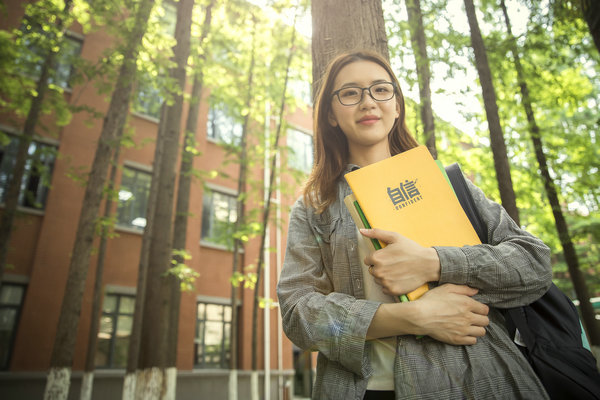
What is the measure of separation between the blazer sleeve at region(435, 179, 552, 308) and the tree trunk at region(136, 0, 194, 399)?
21.3 feet

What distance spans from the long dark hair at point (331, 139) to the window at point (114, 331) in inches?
452

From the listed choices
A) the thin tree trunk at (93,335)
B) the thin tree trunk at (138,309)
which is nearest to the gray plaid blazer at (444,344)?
the thin tree trunk at (138,309)

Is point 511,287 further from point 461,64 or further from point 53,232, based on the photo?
point 53,232

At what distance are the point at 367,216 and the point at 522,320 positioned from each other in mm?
608

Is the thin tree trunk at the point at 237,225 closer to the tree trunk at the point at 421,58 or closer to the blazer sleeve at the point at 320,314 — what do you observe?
the tree trunk at the point at 421,58

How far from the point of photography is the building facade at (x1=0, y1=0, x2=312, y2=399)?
953cm

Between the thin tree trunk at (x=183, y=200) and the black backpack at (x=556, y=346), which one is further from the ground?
the thin tree trunk at (x=183, y=200)

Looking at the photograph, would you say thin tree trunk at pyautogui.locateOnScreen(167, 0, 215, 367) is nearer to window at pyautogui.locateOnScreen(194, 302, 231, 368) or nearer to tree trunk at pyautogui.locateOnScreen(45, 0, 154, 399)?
tree trunk at pyautogui.locateOnScreen(45, 0, 154, 399)

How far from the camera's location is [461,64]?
20.8 feet

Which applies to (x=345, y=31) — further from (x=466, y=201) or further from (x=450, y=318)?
(x=450, y=318)

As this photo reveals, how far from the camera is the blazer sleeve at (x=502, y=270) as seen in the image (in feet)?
3.86

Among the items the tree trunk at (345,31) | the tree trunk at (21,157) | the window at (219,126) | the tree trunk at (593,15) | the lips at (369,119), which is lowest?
the lips at (369,119)

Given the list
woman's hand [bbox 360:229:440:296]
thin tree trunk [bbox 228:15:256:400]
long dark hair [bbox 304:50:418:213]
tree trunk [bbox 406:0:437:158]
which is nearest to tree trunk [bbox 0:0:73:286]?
thin tree trunk [bbox 228:15:256:400]

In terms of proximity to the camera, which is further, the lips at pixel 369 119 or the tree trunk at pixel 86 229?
the tree trunk at pixel 86 229
